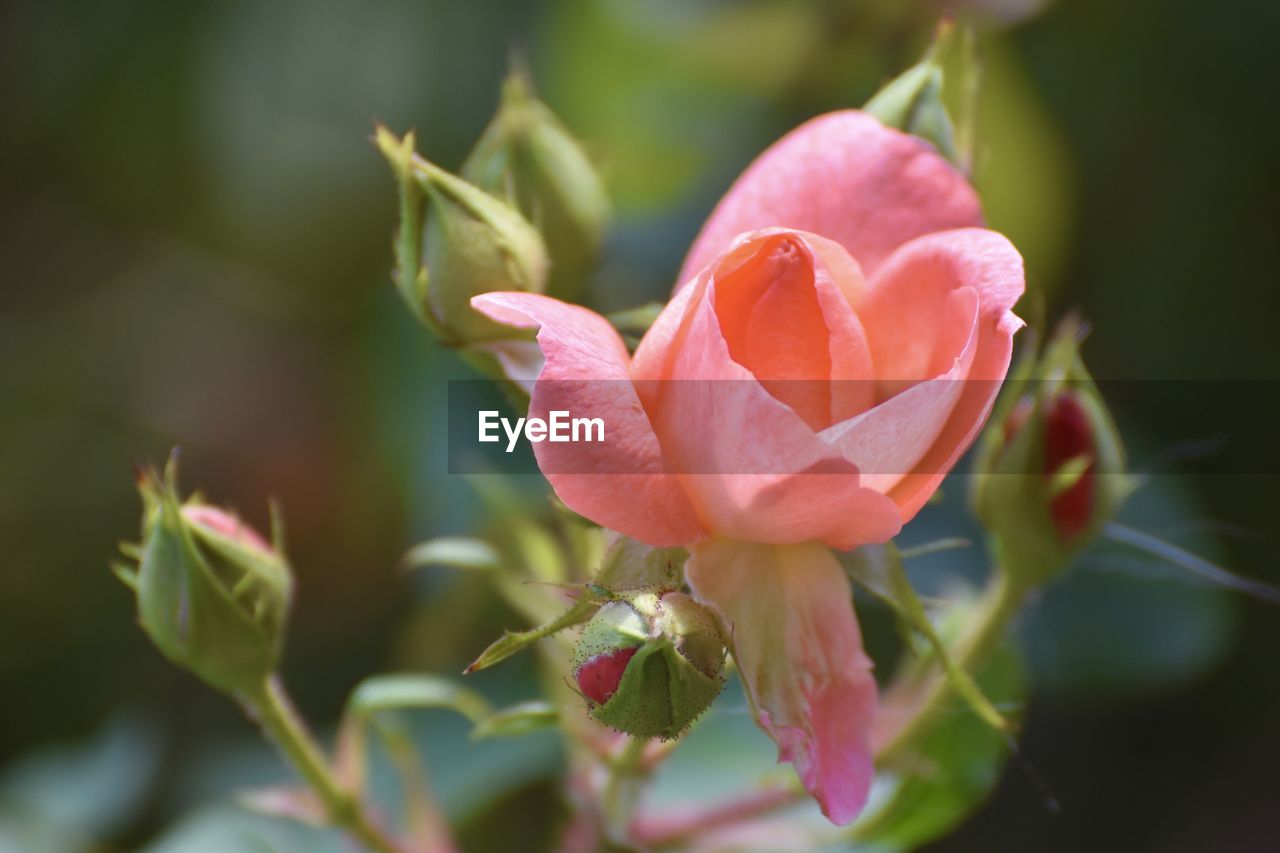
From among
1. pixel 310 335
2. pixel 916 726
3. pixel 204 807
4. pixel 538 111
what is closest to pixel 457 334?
pixel 538 111

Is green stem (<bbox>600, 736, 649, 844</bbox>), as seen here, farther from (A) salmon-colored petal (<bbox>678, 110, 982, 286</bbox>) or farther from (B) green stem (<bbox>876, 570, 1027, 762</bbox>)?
(A) salmon-colored petal (<bbox>678, 110, 982, 286</bbox>)

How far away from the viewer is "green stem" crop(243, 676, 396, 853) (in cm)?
89

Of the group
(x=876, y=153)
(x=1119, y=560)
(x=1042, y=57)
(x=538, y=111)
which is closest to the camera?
(x=876, y=153)

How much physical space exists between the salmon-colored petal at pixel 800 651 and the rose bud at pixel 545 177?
1.07 feet

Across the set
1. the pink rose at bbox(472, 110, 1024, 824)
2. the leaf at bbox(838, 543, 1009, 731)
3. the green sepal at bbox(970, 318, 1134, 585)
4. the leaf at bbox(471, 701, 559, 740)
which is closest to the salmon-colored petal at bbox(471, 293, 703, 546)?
the pink rose at bbox(472, 110, 1024, 824)

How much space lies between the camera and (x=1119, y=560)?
1429 millimetres

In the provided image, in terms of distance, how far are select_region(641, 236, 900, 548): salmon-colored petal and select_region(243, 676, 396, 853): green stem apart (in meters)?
0.41

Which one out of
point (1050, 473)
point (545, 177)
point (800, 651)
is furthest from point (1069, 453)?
point (545, 177)

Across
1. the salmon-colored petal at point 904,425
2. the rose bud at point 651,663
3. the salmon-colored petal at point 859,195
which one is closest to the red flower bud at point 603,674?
the rose bud at point 651,663

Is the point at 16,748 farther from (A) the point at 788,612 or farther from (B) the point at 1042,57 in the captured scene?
(B) the point at 1042,57

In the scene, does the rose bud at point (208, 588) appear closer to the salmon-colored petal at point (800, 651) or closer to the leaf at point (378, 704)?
the leaf at point (378, 704)

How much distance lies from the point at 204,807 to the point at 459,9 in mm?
1074

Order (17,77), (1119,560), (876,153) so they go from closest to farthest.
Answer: (876,153) < (1119,560) < (17,77)

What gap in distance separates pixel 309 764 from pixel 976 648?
491 mm
